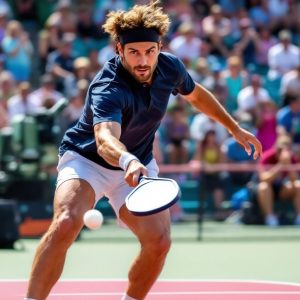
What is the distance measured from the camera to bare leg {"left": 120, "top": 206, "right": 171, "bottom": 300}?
727cm

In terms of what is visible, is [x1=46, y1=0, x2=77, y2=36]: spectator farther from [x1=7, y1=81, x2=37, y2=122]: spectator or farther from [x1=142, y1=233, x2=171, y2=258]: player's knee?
[x1=142, y1=233, x2=171, y2=258]: player's knee

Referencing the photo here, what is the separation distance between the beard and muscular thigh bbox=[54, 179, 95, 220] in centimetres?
83

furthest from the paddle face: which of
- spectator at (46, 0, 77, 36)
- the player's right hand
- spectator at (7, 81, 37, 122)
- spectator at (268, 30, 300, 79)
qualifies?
spectator at (46, 0, 77, 36)

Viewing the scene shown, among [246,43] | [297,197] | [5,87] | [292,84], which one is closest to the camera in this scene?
[297,197]

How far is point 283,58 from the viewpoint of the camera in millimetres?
19562

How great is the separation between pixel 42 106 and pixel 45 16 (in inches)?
201

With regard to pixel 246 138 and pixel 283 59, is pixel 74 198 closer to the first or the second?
pixel 246 138

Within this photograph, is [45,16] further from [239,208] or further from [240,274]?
[240,274]

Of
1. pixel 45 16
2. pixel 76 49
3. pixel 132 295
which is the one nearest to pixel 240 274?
pixel 132 295

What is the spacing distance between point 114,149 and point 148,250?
905 millimetres

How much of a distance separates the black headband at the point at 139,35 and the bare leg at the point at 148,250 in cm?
119

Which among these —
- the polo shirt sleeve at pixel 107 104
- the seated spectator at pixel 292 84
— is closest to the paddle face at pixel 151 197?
the polo shirt sleeve at pixel 107 104

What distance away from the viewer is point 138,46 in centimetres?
734

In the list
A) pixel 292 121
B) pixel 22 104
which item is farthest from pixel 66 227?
pixel 292 121
